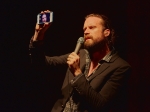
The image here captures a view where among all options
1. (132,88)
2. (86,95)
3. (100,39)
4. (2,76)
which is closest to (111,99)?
(86,95)

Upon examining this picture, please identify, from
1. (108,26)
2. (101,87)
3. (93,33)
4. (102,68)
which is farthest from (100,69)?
(108,26)

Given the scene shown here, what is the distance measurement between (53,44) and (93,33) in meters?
0.74

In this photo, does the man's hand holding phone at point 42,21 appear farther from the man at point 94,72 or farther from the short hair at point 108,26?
the short hair at point 108,26

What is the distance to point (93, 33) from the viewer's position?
63.6 inches

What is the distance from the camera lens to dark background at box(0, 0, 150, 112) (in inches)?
81.9

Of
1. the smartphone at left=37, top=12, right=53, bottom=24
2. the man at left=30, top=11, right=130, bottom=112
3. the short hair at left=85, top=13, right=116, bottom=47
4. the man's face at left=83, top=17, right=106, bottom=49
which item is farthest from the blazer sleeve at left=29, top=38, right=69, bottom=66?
the short hair at left=85, top=13, right=116, bottom=47

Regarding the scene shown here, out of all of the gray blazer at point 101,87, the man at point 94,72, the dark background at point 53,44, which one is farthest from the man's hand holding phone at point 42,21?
the dark background at point 53,44

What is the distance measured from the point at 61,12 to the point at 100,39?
75cm

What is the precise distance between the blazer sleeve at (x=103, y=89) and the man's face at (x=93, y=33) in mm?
277

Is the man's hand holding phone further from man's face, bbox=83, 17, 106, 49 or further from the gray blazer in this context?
the gray blazer

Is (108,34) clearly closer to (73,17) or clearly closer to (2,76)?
(73,17)

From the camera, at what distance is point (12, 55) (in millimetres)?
2207

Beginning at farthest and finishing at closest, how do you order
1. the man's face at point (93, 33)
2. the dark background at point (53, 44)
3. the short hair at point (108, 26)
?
the dark background at point (53, 44) → the short hair at point (108, 26) → the man's face at point (93, 33)

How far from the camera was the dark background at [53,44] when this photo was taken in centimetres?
208
